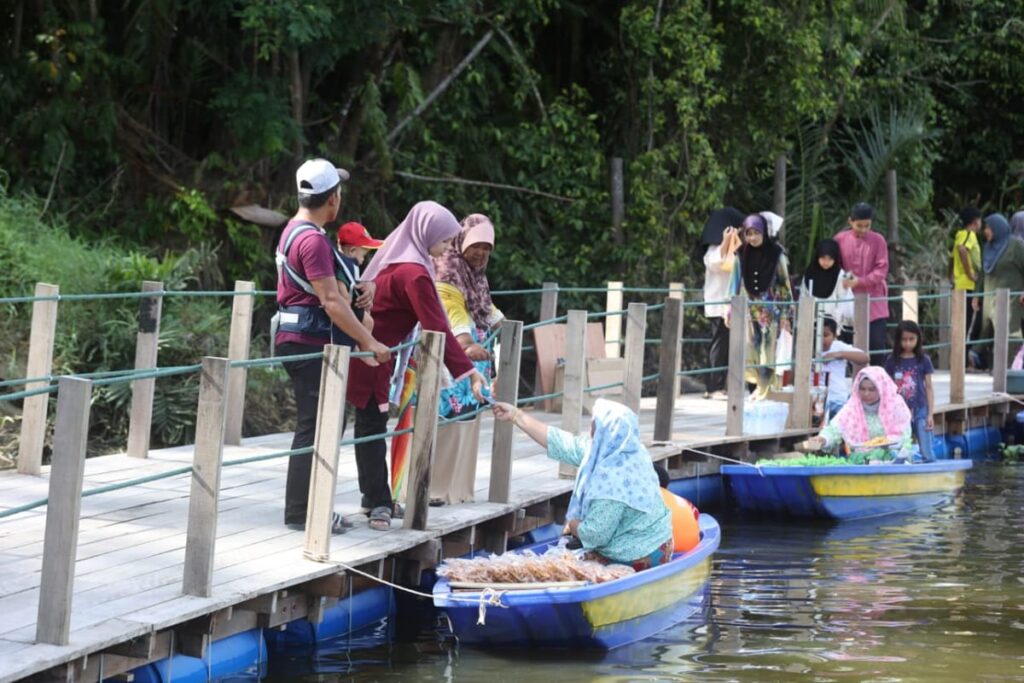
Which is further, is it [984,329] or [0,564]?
[984,329]

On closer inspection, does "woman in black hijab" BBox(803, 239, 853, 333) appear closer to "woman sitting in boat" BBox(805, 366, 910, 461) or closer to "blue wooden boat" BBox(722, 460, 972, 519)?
"woman sitting in boat" BBox(805, 366, 910, 461)

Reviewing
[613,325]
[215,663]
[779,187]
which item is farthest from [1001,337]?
[215,663]

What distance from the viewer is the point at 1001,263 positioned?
16453 mm

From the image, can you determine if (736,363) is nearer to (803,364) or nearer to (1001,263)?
(803,364)

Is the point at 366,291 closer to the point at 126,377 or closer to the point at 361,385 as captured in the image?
the point at 361,385

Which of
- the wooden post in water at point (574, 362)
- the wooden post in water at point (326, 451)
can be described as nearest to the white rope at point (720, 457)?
the wooden post in water at point (574, 362)

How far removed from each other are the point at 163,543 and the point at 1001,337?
10175mm

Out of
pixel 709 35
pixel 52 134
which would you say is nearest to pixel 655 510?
pixel 52 134

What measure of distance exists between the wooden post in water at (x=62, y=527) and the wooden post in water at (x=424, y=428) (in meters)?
2.34

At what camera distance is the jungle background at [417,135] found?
43.9 ft

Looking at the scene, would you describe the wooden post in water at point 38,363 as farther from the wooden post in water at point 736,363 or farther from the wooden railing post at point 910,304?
the wooden railing post at point 910,304

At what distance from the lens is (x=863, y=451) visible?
11.6 meters

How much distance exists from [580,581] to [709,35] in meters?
11.0

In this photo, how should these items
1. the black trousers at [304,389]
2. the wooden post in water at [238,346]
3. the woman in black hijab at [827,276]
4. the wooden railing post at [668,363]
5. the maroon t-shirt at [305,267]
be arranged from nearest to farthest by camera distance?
the maroon t-shirt at [305,267] < the black trousers at [304,389] < the wooden post in water at [238,346] < the wooden railing post at [668,363] < the woman in black hijab at [827,276]
